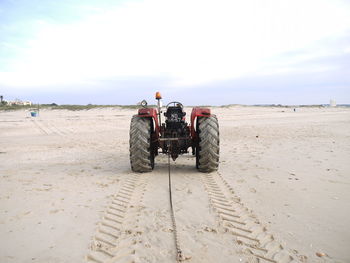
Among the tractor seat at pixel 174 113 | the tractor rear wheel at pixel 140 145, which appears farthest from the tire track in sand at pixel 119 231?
the tractor seat at pixel 174 113

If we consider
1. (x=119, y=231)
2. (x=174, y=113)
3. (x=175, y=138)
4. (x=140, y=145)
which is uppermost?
(x=174, y=113)

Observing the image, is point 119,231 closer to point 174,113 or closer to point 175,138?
point 175,138

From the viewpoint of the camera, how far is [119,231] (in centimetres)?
307

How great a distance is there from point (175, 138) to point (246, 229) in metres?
2.69

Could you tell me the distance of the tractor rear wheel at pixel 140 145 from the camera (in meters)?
5.32

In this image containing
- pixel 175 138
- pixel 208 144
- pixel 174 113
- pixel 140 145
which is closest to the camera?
pixel 208 144

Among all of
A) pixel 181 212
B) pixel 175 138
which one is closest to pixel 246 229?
→ pixel 181 212

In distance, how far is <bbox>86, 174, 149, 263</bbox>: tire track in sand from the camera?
261cm

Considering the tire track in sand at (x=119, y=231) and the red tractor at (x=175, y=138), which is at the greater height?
the red tractor at (x=175, y=138)

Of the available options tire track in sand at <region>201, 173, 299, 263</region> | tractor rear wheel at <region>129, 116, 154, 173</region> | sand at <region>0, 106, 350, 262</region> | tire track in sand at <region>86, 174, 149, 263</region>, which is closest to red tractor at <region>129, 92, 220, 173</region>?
tractor rear wheel at <region>129, 116, 154, 173</region>

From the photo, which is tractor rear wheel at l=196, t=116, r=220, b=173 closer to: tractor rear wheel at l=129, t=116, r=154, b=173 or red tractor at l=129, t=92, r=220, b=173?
red tractor at l=129, t=92, r=220, b=173

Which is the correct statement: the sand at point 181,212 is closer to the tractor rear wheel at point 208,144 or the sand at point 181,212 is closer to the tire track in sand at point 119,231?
the tire track in sand at point 119,231

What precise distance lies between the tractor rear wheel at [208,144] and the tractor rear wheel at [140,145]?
3.23ft

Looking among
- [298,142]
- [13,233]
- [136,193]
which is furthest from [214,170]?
[298,142]
